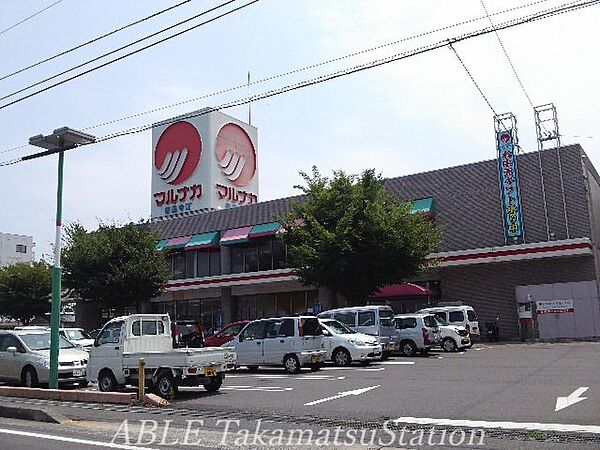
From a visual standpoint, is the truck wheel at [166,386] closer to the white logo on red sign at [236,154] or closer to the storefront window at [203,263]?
the storefront window at [203,263]

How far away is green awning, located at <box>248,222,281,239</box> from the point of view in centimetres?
3997

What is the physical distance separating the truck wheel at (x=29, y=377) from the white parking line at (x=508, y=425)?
37.3 ft

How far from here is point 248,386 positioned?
1633 centimetres

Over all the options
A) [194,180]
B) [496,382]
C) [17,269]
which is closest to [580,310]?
[496,382]

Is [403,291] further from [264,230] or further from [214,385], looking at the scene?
[214,385]

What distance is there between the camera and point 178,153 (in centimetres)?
5053

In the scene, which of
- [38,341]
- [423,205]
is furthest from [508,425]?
[423,205]

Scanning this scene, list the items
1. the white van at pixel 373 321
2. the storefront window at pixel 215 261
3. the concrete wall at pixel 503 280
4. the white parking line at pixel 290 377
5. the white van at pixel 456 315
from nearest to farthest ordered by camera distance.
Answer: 1. the white parking line at pixel 290 377
2. the white van at pixel 373 321
3. the white van at pixel 456 315
4. the concrete wall at pixel 503 280
5. the storefront window at pixel 215 261

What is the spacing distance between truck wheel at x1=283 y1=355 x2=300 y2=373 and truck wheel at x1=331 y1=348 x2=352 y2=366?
188cm

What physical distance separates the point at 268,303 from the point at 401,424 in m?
32.1

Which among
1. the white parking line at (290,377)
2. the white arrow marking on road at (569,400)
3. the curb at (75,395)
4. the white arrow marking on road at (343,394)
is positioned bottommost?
the white arrow marking on road at (569,400)

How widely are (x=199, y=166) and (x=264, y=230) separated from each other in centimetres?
1122

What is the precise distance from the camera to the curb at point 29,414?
459 inches

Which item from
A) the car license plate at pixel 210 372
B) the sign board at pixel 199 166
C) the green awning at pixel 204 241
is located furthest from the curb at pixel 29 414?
the sign board at pixel 199 166
